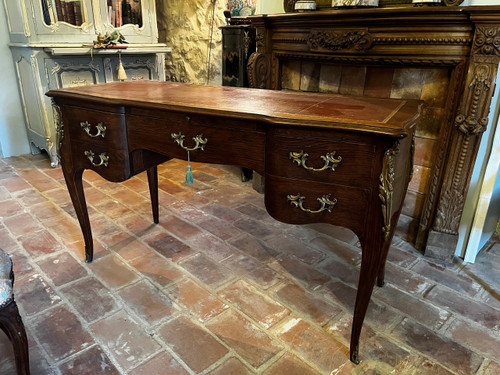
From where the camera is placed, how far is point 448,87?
72.9 inches

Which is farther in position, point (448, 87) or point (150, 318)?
point (448, 87)

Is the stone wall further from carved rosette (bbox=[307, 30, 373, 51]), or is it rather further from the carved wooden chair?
the carved wooden chair

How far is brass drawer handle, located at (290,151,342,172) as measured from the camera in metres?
1.15

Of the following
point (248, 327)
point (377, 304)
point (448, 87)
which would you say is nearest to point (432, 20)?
point (448, 87)

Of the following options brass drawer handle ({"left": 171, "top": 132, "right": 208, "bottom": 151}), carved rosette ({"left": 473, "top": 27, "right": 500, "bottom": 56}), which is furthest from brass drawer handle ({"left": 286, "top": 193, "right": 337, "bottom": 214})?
carved rosette ({"left": 473, "top": 27, "right": 500, "bottom": 56})

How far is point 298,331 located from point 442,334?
58 cm

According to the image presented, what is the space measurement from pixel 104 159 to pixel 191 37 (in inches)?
100

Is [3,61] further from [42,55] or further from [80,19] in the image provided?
[80,19]

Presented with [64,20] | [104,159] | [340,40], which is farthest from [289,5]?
[64,20]

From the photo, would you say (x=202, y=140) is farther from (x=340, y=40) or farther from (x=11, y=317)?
(x=340, y=40)

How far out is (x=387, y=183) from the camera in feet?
3.59

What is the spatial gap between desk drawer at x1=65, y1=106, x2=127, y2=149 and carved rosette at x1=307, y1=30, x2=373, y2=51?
1.24 metres

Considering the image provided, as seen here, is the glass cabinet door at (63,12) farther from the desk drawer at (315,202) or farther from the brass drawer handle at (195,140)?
the desk drawer at (315,202)

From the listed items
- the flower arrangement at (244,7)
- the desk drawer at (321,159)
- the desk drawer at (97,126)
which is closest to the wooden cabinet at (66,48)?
the flower arrangement at (244,7)
